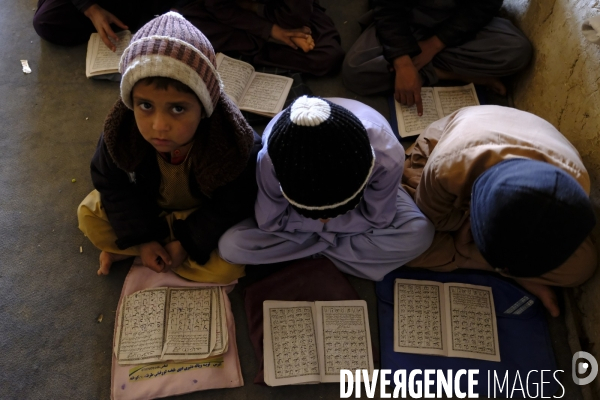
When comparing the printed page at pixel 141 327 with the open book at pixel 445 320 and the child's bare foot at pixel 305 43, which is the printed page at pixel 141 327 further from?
the child's bare foot at pixel 305 43

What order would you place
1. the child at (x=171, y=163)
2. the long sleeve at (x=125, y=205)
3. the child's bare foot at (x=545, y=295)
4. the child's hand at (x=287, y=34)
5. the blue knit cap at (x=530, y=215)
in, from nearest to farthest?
the blue knit cap at (x=530, y=215)
the child at (x=171, y=163)
the long sleeve at (x=125, y=205)
the child's bare foot at (x=545, y=295)
the child's hand at (x=287, y=34)

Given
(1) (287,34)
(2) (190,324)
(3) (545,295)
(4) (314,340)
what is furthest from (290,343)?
(1) (287,34)

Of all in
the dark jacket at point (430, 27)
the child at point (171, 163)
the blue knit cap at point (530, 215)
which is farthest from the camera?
the dark jacket at point (430, 27)

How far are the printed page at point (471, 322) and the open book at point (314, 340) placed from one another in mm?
239

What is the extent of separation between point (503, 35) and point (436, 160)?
2.47 ft

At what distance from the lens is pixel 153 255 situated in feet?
4.28

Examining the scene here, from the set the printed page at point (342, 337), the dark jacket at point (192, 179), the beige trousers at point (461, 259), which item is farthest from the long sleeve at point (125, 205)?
the beige trousers at point (461, 259)

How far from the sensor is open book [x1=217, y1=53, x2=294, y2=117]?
162cm

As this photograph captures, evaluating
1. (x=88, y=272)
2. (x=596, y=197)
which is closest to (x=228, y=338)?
(x=88, y=272)

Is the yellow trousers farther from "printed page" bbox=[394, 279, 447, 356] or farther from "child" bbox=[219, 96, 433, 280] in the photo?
"printed page" bbox=[394, 279, 447, 356]

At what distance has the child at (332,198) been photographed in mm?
882

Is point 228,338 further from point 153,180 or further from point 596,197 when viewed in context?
point 596,197

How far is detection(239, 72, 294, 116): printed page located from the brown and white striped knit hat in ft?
2.02

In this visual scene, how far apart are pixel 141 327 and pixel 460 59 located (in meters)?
1.35
